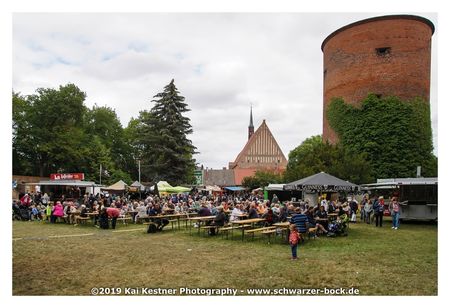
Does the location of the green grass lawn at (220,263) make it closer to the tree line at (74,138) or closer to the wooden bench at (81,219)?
the wooden bench at (81,219)

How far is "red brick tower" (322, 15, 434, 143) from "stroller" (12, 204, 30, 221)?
29.8 metres

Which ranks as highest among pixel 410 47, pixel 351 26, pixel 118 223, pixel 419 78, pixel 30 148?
pixel 351 26

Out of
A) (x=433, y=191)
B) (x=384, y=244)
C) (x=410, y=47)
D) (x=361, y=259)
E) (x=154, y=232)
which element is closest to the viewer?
(x=361, y=259)

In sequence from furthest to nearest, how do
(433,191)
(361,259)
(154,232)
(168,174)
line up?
(168,174) → (433,191) → (154,232) → (361,259)

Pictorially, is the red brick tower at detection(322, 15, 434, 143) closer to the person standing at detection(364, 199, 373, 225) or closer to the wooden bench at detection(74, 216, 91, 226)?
the person standing at detection(364, 199, 373, 225)

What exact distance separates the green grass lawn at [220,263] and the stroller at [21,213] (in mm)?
7289

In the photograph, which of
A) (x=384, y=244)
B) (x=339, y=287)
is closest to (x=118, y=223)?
(x=384, y=244)

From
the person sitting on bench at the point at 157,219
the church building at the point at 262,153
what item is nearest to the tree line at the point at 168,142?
the person sitting on bench at the point at 157,219

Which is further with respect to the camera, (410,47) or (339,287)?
(410,47)

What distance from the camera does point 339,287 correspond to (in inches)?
280

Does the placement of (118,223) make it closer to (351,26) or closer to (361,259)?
(361,259)

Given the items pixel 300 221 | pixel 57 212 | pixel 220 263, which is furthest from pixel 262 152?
pixel 220 263

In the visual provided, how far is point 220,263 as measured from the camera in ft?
30.6

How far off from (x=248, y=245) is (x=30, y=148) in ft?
Answer: 134
